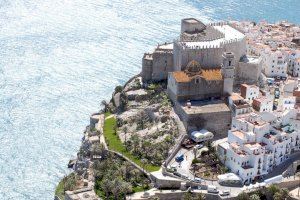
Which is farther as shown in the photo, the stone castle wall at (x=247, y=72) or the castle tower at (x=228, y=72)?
the stone castle wall at (x=247, y=72)

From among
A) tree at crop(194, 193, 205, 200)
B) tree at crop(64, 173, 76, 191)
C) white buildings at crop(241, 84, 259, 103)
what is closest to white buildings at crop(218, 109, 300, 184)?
tree at crop(194, 193, 205, 200)

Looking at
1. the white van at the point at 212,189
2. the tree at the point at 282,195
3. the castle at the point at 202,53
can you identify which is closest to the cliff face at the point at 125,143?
the castle at the point at 202,53

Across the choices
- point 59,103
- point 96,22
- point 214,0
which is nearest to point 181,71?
point 59,103

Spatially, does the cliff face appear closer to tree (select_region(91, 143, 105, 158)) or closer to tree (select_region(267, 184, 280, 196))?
tree (select_region(91, 143, 105, 158))

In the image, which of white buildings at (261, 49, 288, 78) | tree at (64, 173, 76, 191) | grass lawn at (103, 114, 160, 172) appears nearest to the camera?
tree at (64, 173, 76, 191)

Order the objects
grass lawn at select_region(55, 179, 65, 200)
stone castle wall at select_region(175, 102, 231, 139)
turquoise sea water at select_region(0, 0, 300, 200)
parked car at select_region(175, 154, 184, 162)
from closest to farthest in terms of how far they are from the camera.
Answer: parked car at select_region(175, 154, 184, 162) < grass lawn at select_region(55, 179, 65, 200) < stone castle wall at select_region(175, 102, 231, 139) < turquoise sea water at select_region(0, 0, 300, 200)

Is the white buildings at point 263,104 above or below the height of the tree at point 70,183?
above

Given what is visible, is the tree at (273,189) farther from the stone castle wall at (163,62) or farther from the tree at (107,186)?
the stone castle wall at (163,62)
